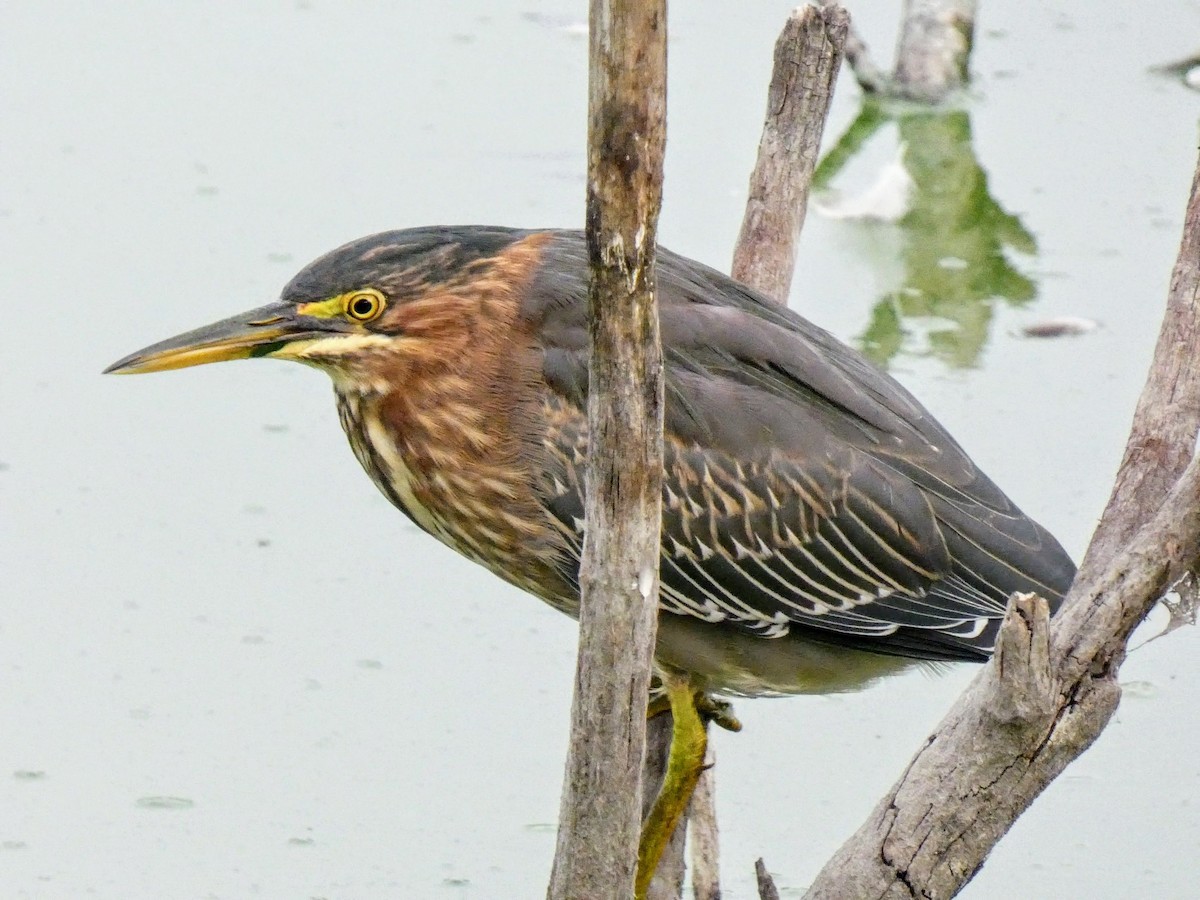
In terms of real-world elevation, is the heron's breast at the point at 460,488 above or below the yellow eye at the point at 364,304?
below

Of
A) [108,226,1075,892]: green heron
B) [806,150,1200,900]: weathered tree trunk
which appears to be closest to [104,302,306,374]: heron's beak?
[108,226,1075,892]: green heron

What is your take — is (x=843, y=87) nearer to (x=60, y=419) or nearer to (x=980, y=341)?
(x=980, y=341)

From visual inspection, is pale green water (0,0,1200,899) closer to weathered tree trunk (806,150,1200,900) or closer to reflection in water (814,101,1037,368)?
reflection in water (814,101,1037,368)

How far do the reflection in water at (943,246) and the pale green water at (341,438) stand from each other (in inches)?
0.7

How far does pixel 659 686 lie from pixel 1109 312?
2.72 m

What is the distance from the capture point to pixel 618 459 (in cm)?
230

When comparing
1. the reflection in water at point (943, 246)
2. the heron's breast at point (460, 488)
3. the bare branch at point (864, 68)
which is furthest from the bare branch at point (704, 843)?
the bare branch at point (864, 68)

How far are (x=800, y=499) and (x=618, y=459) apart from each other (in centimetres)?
124

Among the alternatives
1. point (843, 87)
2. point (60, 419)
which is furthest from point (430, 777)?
point (843, 87)

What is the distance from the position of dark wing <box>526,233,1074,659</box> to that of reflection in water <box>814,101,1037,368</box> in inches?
79.4

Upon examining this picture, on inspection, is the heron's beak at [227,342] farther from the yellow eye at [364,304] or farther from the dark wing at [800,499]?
the dark wing at [800,499]

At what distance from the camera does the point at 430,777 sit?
404 cm

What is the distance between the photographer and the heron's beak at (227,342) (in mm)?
3248

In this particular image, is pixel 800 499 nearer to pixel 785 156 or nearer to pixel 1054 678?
pixel 785 156
